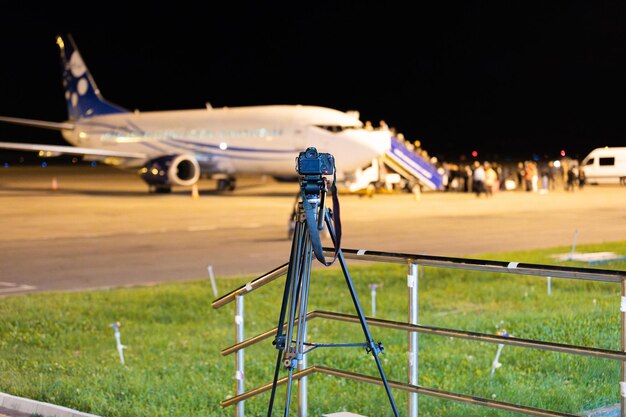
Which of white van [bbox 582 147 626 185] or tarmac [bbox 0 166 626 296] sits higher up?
white van [bbox 582 147 626 185]

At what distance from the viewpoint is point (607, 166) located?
31.1 m

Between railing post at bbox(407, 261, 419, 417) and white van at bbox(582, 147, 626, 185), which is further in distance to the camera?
white van at bbox(582, 147, 626, 185)

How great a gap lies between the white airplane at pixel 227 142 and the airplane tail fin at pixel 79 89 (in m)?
2.28

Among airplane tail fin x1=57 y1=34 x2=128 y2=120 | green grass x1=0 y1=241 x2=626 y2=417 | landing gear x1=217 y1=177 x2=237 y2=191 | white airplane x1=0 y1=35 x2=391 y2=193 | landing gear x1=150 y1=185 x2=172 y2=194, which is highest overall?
airplane tail fin x1=57 y1=34 x2=128 y2=120

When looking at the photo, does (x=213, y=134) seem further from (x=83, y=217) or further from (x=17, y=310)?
(x=17, y=310)

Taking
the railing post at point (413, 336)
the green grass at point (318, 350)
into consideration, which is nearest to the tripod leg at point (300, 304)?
the railing post at point (413, 336)

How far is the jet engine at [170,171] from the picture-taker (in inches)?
1518

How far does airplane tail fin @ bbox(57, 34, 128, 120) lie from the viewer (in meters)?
49.2

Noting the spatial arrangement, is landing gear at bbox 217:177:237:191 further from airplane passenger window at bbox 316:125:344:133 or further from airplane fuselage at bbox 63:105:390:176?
airplane passenger window at bbox 316:125:344:133

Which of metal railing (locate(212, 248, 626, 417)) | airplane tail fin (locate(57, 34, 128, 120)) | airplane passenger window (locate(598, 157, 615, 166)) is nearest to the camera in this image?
metal railing (locate(212, 248, 626, 417))

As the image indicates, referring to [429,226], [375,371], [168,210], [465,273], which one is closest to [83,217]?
[168,210]

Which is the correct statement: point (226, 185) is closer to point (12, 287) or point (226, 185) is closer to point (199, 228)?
point (199, 228)

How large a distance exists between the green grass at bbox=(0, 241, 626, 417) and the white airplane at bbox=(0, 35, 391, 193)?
21482 mm

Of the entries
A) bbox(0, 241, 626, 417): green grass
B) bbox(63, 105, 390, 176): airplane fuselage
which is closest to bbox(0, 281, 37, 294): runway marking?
bbox(0, 241, 626, 417): green grass
